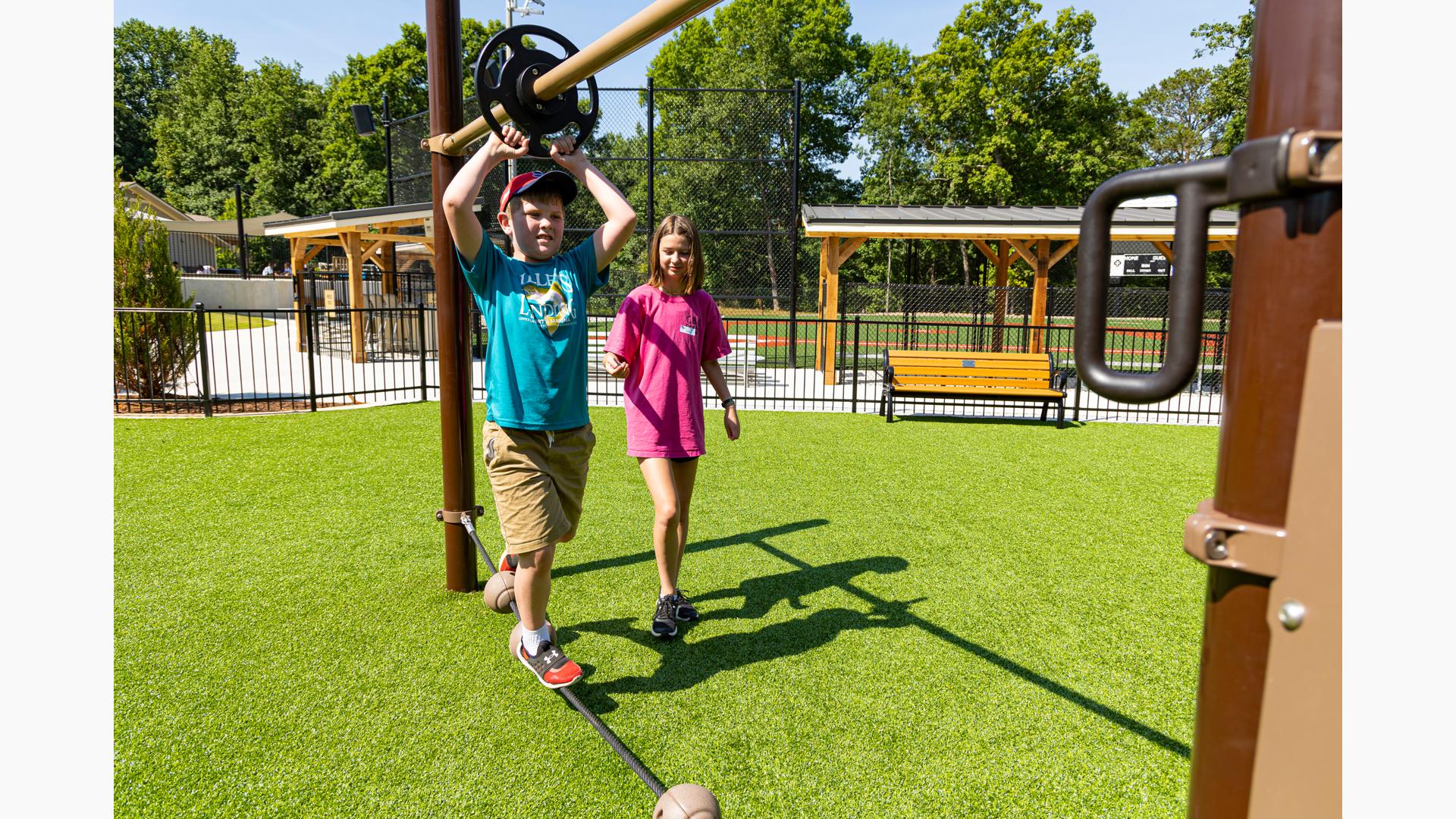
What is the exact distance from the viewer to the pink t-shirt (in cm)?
371

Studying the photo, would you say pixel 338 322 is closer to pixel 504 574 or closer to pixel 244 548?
pixel 244 548

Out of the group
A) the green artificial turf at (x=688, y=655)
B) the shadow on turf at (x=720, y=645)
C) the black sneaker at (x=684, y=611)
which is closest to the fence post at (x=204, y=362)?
the green artificial turf at (x=688, y=655)

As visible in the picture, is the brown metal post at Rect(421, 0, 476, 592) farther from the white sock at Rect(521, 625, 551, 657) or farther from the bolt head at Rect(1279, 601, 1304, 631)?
the bolt head at Rect(1279, 601, 1304, 631)

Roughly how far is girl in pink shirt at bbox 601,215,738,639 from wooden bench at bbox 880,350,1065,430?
22.6 ft

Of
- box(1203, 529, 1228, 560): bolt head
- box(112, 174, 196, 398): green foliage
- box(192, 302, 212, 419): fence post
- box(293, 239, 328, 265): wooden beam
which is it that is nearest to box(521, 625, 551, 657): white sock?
box(1203, 529, 1228, 560): bolt head

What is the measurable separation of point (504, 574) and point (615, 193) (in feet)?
6.81

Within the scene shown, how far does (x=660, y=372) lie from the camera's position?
3725mm

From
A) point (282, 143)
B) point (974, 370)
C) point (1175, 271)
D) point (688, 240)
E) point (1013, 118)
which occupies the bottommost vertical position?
point (974, 370)

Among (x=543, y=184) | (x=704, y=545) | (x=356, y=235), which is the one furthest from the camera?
(x=356, y=235)

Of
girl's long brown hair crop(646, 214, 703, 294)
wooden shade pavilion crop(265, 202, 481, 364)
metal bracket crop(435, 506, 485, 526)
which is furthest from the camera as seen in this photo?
wooden shade pavilion crop(265, 202, 481, 364)

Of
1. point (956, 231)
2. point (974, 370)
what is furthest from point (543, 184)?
point (956, 231)

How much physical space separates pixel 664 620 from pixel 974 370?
8.04 metres

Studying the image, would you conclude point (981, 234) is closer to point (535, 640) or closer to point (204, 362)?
point (204, 362)

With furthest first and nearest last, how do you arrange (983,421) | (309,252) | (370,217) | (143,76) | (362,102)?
1. (143,76)
2. (362,102)
3. (309,252)
4. (370,217)
5. (983,421)
